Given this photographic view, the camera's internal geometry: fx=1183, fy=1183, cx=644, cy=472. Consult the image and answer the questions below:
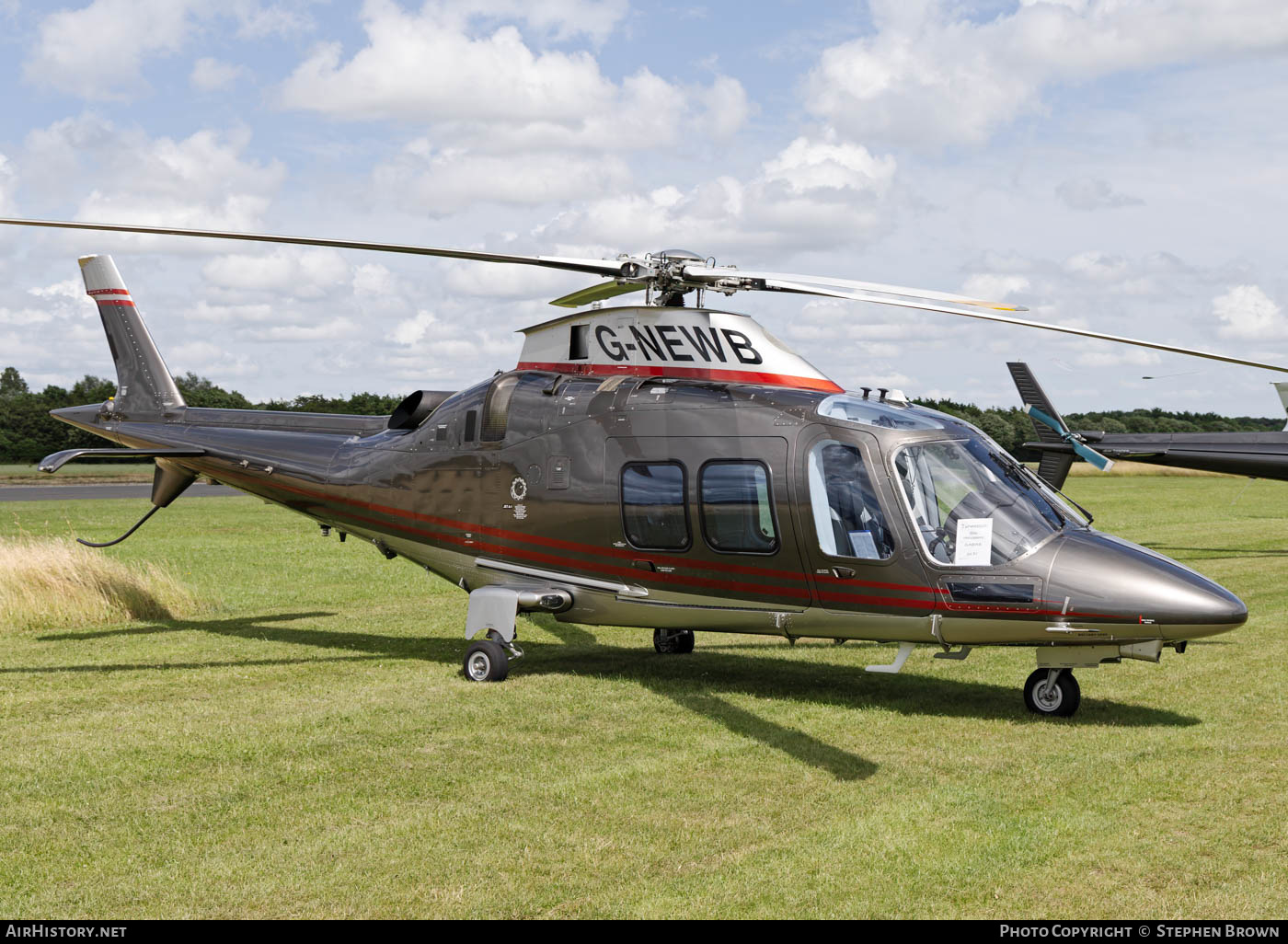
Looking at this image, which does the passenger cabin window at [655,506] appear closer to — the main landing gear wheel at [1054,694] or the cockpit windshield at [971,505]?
the cockpit windshield at [971,505]

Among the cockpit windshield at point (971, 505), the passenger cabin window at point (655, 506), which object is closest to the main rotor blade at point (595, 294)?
the passenger cabin window at point (655, 506)

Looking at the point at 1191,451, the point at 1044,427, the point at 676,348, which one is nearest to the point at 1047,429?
the point at 1044,427

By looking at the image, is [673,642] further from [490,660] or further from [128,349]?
[128,349]

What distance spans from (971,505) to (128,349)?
39.0ft

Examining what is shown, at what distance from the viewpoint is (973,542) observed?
9.59m

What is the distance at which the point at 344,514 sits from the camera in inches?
541

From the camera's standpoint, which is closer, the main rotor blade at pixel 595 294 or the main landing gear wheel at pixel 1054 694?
the main landing gear wheel at pixel 1054 694

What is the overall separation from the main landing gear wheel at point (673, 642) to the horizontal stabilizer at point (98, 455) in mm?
6199

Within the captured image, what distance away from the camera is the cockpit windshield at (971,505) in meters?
9.55

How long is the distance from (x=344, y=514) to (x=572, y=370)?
353 centimetres

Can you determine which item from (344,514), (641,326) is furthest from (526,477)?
(344,514)

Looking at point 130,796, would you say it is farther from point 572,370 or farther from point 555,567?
point 572,370

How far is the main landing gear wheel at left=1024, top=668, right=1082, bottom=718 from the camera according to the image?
987cm
